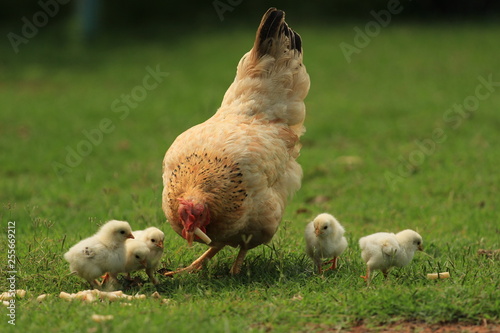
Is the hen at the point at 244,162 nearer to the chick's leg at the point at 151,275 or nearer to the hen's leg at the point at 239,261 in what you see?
the hen's leg at the point at 239,261

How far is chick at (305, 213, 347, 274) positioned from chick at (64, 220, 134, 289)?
58.6 inches

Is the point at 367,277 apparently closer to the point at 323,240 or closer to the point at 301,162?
the point at 323,240

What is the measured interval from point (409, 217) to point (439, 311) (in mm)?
3539

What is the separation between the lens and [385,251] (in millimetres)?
5617

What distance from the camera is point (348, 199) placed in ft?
29.7

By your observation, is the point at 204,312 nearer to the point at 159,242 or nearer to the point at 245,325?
the point at 245,325

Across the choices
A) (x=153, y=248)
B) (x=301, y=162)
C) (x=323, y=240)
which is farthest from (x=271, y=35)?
(x=301, y=162)

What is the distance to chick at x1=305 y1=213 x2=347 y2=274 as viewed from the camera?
595 cm

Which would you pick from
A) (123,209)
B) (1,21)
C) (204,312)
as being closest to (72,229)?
(123,209)

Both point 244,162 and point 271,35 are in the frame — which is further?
point 271,35

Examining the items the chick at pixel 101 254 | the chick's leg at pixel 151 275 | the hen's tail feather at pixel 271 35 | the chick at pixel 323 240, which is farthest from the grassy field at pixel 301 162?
the hen's tail feather at pixel 271 35

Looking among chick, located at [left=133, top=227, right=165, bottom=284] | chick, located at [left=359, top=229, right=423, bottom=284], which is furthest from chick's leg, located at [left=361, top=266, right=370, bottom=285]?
chick, located at [left=133, top=227, right=165, bottom=284]

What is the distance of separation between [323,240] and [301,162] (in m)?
4.73

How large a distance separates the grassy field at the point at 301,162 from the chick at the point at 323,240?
16 cm
